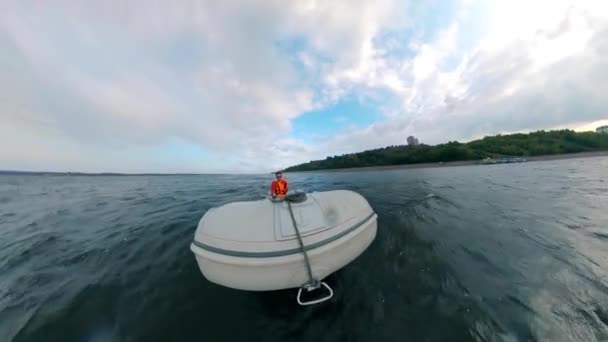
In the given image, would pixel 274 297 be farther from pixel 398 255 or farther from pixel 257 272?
Answer: pixel 398 255

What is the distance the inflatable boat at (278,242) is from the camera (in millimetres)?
2484

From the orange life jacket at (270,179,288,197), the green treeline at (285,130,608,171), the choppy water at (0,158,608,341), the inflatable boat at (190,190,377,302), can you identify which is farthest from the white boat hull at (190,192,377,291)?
the green treeline at (285,130,608,171)

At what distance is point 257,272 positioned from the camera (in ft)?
8.07

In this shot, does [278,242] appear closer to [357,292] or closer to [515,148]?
[357,292]

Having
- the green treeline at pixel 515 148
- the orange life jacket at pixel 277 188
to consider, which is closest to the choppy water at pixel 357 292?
the orange life jacket at pixel 277 188

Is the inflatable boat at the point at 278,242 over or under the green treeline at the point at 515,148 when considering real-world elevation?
under

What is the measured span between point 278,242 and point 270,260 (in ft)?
0.82

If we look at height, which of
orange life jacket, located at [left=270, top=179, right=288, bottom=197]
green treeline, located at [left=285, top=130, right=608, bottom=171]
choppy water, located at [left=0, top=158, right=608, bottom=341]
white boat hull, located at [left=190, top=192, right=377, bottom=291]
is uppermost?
green treeline, located at [left=285, top=130, right=608, bottom=171]

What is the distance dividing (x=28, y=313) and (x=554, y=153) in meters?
83.6

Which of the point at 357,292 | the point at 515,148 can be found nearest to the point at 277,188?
the point at 357,292

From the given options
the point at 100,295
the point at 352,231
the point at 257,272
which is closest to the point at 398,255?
the point at 352,231

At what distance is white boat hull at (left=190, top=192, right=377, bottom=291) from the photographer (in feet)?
8.08

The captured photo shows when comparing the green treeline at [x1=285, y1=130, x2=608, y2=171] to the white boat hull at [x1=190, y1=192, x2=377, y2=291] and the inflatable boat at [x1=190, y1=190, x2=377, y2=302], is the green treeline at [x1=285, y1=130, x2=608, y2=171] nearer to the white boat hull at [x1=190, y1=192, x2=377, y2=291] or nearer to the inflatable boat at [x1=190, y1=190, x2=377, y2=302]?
the inflatable boat at [x1=190, y1=190, x2=377, y2=302]

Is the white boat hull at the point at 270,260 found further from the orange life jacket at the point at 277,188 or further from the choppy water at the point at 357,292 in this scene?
the orange life jacket at the point at 277,188
